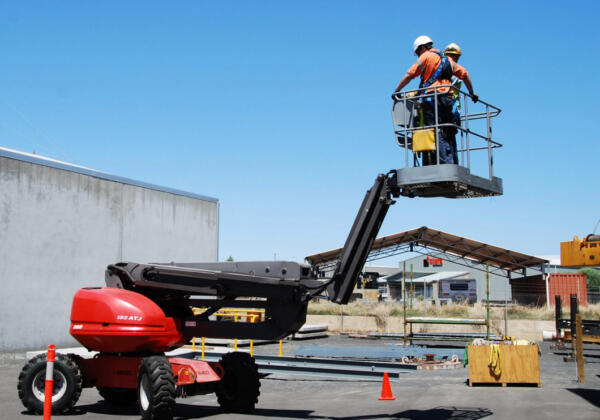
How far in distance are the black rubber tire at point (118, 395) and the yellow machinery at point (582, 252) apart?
860 cm

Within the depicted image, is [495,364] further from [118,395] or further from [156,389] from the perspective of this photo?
[156,389]

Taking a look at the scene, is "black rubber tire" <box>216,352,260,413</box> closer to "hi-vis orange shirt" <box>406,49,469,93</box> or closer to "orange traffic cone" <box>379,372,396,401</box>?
"orange traffic cone" <box>379,372,396,401</box>

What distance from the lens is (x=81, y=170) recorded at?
2280cm

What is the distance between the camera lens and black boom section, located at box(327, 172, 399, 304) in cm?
945

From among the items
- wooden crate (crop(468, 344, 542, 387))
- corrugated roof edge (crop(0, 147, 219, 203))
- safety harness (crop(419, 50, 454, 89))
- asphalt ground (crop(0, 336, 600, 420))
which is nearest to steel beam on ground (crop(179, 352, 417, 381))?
asphalt ground (crop(0, 336, 600, 420))

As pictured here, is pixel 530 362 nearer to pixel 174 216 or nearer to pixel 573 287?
pixel 174 216

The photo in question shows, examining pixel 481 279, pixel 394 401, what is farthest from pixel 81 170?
pixel 481 279

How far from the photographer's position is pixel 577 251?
1224 cm

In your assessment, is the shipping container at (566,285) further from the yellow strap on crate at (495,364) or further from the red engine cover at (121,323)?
the red engine cover at (121,323)

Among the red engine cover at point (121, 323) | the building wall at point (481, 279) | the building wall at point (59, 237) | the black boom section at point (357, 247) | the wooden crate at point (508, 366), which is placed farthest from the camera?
the building wall at point (481, 279)

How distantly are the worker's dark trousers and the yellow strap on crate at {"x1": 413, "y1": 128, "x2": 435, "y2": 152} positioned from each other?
152 millimetres

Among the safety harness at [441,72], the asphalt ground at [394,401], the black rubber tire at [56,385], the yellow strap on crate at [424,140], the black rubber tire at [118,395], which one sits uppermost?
the safety harness at [441,72]

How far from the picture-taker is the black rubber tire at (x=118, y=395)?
37.1 ft

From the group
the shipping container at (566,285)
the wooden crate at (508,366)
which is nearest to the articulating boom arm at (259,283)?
the wooden crate at (508,366)
